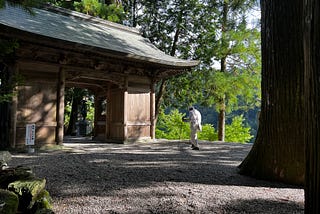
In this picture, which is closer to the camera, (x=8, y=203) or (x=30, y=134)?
(x=8, y=203)

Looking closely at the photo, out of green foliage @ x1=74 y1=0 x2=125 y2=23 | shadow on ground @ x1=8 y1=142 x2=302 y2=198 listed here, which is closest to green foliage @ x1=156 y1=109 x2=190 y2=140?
green foliage @ x1=74 y1=0 x2=125 y2=23

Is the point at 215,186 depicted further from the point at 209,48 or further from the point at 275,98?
the point at 209,48

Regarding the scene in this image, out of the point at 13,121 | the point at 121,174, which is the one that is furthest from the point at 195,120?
the point at 13,121

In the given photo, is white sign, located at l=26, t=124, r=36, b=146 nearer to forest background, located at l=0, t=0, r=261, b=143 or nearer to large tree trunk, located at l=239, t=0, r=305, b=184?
large tree trunk, located at l=239, t=0, r=305, b=184

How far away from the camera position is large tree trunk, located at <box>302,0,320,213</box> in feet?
5.24

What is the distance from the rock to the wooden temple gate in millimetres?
5421

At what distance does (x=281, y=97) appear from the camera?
4.17 metres

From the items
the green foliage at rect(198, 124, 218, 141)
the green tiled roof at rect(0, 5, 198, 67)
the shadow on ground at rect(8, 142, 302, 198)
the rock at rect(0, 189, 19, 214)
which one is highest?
the green tiled roof at rect(0, 5, 198, 67)

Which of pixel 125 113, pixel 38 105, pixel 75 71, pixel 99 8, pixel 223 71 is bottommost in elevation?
pixel 125 113

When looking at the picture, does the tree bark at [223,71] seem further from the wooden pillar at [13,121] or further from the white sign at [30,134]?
the wooden pillar at [13,121]

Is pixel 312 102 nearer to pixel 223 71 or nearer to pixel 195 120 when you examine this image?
pixel 195 120

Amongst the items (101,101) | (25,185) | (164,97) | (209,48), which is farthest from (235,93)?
(25,185)

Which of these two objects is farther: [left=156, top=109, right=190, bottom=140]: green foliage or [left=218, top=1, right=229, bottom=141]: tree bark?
[left=156, top=109, right=190, bottom=140]: green foliage

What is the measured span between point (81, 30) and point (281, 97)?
811 centimetres
